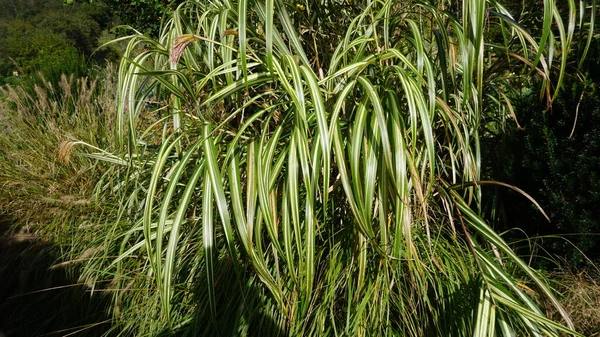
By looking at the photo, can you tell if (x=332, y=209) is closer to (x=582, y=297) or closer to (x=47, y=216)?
(x=582, y=297)

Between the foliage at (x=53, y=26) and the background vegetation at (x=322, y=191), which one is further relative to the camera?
the foliage at (x=53, y=26)

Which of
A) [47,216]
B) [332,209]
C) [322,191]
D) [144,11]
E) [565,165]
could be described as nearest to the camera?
[332,209]

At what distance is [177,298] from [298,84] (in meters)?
1.04

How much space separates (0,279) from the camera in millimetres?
2691

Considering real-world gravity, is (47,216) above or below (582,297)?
above

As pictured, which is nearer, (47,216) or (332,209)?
(332,209)

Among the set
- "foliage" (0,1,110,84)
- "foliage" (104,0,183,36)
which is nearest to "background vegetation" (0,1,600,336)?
"foliage" (104,0,183,36)

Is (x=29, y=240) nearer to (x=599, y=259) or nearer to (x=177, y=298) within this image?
(x=177, y=298)

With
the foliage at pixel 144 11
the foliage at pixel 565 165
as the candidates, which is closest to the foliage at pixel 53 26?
the foliage at pixel 144 11

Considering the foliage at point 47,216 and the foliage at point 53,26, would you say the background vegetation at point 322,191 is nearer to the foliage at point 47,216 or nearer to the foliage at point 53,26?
the foliage at point 47,216

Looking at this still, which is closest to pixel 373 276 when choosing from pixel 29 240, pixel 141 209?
pixel 141 209

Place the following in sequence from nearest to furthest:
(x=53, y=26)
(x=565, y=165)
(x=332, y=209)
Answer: (x=332, y=209) → (x=565, y=165) → (x=53, y=26)

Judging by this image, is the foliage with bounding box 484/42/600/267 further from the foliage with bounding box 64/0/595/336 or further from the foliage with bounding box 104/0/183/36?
the foliage with bounding box 104/0/183/36

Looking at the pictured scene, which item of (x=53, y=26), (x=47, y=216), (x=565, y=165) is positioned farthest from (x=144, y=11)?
(x=53, y=26)
